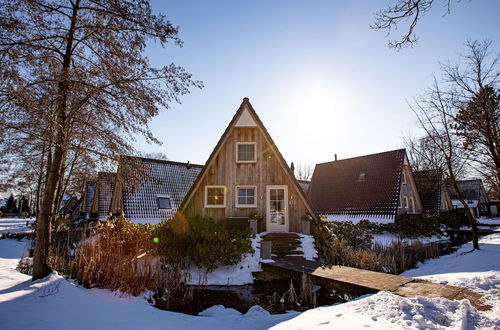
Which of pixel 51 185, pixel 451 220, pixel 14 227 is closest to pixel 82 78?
pixel 51 185

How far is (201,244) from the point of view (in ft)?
A: 31.2

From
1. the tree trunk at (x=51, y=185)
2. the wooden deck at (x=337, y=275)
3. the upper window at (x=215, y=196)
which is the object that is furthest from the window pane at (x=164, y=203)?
the tree trunk at (x=51, y=185)

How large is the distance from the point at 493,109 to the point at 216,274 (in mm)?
12360

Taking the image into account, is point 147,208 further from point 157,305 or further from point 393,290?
point 393,290

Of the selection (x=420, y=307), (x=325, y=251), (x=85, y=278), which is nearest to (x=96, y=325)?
(x=85, y=278)

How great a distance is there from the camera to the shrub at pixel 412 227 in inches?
633

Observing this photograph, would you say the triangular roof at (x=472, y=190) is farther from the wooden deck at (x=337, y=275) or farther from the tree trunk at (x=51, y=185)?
the tree trunk at (x=51, y=185)

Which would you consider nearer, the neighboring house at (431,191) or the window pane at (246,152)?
the window pane at (246,152)

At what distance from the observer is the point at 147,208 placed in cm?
1892

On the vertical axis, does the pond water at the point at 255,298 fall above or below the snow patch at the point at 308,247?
below

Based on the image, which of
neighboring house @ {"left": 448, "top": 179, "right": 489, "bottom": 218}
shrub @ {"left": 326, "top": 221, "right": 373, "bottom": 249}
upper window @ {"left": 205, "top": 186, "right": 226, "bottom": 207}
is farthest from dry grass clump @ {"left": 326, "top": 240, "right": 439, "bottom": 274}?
neighboring house @ {"left": 448, "top": 179, "right": 489, "bottom": 218}

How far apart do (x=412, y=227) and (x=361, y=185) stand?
4901 millimetres

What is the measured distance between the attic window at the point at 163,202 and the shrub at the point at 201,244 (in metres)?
9.85

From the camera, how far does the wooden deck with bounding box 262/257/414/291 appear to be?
5.95 meters
